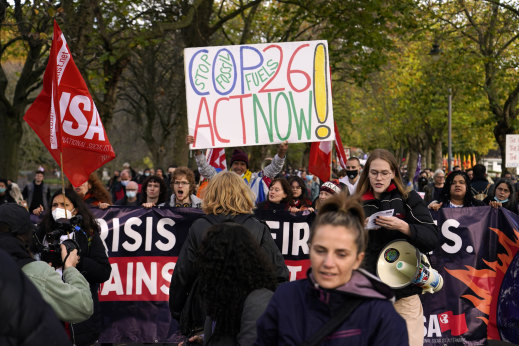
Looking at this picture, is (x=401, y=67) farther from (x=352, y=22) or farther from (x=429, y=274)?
(x=429, y=274)

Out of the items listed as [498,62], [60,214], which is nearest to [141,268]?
[60,214]

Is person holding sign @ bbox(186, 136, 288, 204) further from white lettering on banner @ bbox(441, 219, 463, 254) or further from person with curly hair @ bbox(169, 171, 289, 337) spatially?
person with curly hair @ bbox(169, 171, 289, 337)

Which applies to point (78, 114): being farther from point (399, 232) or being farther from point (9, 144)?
point (9, 144)

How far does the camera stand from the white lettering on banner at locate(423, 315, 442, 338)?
253 inches

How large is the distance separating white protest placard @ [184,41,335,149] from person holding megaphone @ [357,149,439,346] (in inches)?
124

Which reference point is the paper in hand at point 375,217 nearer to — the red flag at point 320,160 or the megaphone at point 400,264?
the megaphone at point 400,264

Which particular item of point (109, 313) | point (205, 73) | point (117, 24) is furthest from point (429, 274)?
point (117, 24)

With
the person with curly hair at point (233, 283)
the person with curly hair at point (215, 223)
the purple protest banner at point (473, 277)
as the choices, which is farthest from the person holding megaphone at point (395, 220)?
the purple protest banner at point (473, 277)

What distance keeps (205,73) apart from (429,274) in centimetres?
422

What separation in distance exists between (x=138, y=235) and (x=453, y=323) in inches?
124

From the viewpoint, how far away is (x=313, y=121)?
7695 mm

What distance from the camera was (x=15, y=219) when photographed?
309 centimetres

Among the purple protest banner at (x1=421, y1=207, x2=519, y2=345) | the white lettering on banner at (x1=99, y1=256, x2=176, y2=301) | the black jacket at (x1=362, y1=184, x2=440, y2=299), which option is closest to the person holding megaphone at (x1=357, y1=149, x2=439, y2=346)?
the black jacket at (x1=362, y1=184, x2=440, y2=299)

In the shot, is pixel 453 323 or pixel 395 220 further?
pixel 453 323
